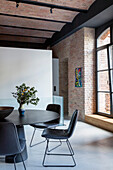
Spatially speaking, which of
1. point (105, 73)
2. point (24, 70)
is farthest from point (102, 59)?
point (24, 70)

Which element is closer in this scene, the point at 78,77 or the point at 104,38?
the point at 104,38

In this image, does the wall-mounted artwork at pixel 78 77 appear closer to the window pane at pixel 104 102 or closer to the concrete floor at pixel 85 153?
the window pane at pixel 104 102

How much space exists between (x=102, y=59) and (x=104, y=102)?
150cm

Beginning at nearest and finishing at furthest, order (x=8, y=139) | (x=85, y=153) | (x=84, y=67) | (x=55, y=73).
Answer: (x=8, y=139) < (x=85, y=153) < (x=84, y=67) < (x=55, y=73)

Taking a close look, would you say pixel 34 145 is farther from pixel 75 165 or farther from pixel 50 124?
pixel 75 165

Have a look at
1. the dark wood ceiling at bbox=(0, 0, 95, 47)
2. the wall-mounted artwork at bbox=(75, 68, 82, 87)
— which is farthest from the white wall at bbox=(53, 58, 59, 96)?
the wall-mounted artwork at bbox=(75, 68, 82, 87)

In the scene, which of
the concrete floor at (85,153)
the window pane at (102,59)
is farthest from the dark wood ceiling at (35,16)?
the concrete floor at (85,153)

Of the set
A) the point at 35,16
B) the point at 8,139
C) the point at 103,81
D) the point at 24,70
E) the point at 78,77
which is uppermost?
the point at 35,16

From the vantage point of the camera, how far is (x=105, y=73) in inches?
239

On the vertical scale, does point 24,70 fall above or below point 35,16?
below

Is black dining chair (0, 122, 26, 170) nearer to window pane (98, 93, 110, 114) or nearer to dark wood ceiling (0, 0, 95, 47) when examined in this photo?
dark wood ceiling (0, 0, 95, 47)

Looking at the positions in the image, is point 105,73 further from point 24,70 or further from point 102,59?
point 24,70

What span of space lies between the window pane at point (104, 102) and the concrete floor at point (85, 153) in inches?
49.9

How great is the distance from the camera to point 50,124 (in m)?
3.72
